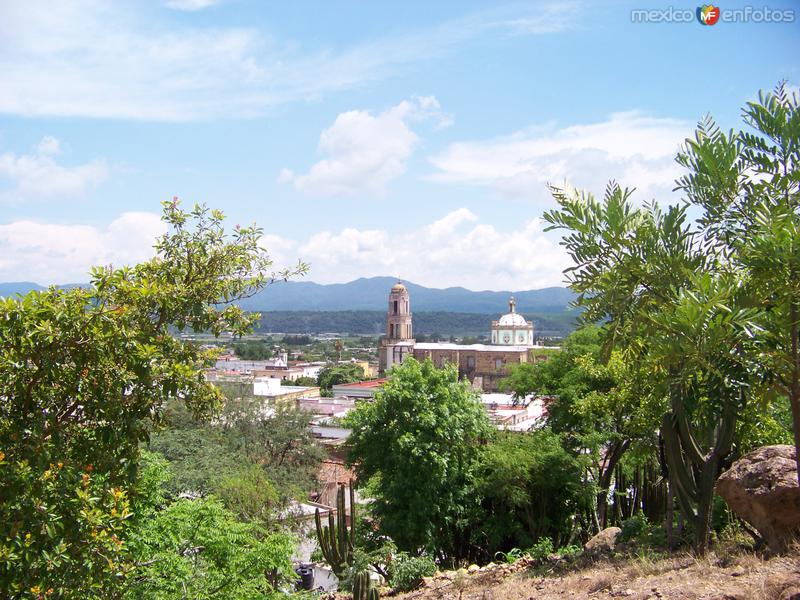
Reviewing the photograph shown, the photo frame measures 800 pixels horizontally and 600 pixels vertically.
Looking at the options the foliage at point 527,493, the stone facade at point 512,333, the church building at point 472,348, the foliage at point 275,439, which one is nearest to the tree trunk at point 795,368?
the foliage at point 527,493

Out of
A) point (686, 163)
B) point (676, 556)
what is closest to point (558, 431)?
point (676, 556)

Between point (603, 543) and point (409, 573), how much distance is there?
3.13m

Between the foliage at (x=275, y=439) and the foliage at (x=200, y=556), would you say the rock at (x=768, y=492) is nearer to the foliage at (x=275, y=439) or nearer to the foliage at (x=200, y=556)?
the foliage at (x=200, y=556)

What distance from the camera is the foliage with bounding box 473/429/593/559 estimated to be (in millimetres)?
13805

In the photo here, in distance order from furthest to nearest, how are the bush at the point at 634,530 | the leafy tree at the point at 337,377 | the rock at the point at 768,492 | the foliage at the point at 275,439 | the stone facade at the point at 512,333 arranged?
the stone facade at the point at 512,333, the leafy tree at the point at 337,377, the foliage at the point at 275,439, the bush at the point at 634,530, the rock at the point at 768,492

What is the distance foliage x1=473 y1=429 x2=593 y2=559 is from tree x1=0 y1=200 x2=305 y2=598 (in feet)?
29.5

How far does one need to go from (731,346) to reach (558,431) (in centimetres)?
1005

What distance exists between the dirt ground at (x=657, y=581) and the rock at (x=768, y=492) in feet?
1.30

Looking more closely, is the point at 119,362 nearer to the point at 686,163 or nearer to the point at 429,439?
the point at 686,163

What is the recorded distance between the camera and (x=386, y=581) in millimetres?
12453

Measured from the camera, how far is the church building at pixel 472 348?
74.2m

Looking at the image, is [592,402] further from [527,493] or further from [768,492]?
[768,492]

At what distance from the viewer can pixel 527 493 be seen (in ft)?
46.0

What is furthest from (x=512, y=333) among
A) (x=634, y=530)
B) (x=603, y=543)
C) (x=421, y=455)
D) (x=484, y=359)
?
(x=603, y=543)
